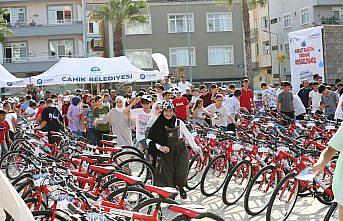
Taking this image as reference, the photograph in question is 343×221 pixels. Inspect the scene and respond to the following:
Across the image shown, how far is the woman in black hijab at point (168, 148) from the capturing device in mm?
8484

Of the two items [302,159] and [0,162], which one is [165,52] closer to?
[0,162]

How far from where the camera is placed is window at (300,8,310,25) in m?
48.6

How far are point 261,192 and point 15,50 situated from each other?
4221 centimetres

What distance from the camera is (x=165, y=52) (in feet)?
154

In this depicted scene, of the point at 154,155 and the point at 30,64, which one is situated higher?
the point at 30,64

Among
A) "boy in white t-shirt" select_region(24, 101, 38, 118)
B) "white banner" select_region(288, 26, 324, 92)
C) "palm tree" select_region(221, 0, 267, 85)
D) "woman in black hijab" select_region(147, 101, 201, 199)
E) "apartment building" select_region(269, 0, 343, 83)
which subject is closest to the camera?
"woman in black hijab" select_region(147, 101, 201, 199)

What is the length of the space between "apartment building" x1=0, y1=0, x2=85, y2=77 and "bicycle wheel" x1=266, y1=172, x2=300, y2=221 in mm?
40978

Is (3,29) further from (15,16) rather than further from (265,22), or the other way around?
(265,22)

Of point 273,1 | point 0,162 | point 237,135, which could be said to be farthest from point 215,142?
point 273,1

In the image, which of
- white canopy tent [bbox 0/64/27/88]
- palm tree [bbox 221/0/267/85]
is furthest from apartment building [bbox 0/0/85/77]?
white canopy tent [bbox 0/64/27/88]

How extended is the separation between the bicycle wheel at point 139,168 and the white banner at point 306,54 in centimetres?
1159

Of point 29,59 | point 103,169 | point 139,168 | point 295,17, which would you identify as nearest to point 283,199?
point 103,169

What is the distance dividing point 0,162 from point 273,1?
165 feet

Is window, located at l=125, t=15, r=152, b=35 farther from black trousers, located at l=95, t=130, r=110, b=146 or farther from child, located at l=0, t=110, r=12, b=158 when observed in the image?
child, located at l=0, t=110, r=12, b=158
